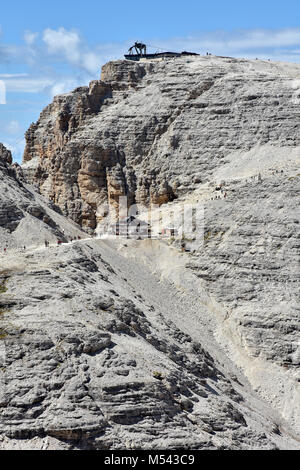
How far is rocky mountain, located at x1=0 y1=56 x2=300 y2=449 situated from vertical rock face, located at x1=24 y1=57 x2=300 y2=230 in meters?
0.16

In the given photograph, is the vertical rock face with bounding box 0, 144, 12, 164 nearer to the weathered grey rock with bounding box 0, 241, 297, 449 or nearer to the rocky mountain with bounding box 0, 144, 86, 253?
the rocky mountain with bounding box 0, 144, 86, 253

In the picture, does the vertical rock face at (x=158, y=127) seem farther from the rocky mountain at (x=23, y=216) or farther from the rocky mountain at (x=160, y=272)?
the rocky mountain at (x=23, y=216)

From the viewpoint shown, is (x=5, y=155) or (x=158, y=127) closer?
(x=5, y=155)

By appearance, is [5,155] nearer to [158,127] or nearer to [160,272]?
[158,127]

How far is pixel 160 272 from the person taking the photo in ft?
266

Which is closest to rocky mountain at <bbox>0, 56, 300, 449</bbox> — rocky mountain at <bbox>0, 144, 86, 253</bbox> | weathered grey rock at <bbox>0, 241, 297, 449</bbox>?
weathered grey rock at <bbox>0, 241, 297, 449</bbox>

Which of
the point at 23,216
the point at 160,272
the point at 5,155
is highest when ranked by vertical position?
the point at 5,155

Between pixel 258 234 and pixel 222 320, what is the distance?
8507mm

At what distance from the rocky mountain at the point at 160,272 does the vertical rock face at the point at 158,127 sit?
16cm

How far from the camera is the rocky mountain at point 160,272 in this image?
169 feet

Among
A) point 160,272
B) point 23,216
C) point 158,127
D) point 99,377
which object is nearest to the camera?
point 99,377

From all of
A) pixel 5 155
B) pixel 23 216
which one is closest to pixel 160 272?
pixel 23 216

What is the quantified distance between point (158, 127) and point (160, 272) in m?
23.2

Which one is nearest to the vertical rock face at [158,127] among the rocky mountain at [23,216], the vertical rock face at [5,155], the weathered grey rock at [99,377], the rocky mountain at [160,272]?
the rocky mountain at [160,272]
